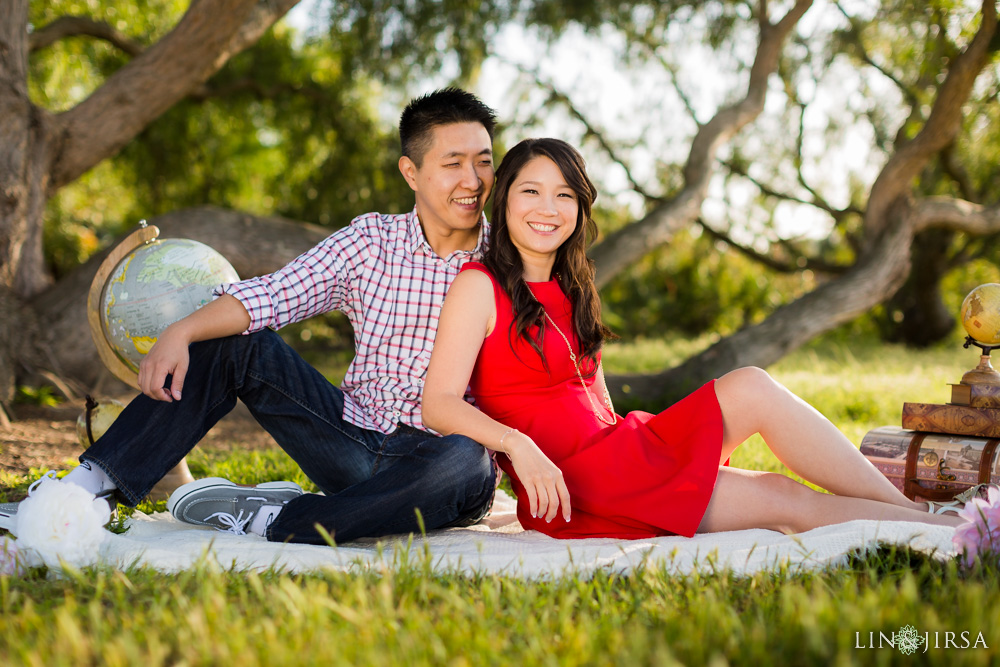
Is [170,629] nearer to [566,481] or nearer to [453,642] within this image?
[453,642]

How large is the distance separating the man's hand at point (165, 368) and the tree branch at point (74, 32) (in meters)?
5.52

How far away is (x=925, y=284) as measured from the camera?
1154 cm

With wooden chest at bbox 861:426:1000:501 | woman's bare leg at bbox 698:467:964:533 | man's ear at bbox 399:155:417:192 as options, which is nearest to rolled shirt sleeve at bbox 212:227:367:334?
man's ear at bbox 399:155:417:192

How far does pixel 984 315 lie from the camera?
290 centimetres

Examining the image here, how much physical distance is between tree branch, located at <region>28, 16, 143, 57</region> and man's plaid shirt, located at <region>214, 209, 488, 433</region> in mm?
5280

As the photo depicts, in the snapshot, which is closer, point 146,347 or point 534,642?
point 534,642

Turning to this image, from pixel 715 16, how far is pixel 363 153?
439cm

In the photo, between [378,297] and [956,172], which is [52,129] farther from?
[956,172]

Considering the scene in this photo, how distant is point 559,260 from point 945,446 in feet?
5.10

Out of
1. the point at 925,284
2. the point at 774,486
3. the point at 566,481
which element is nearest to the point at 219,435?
the point at 566,481

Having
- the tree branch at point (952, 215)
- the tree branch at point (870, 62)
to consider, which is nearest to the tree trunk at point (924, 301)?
the tree branch at point (870, 62)

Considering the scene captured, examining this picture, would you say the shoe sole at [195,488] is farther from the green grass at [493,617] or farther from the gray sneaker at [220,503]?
the green grass at [493,617]

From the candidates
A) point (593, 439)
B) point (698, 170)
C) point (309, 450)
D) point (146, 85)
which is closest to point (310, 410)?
point (309, 450)

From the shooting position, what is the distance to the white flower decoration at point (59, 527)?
1.98 meters
